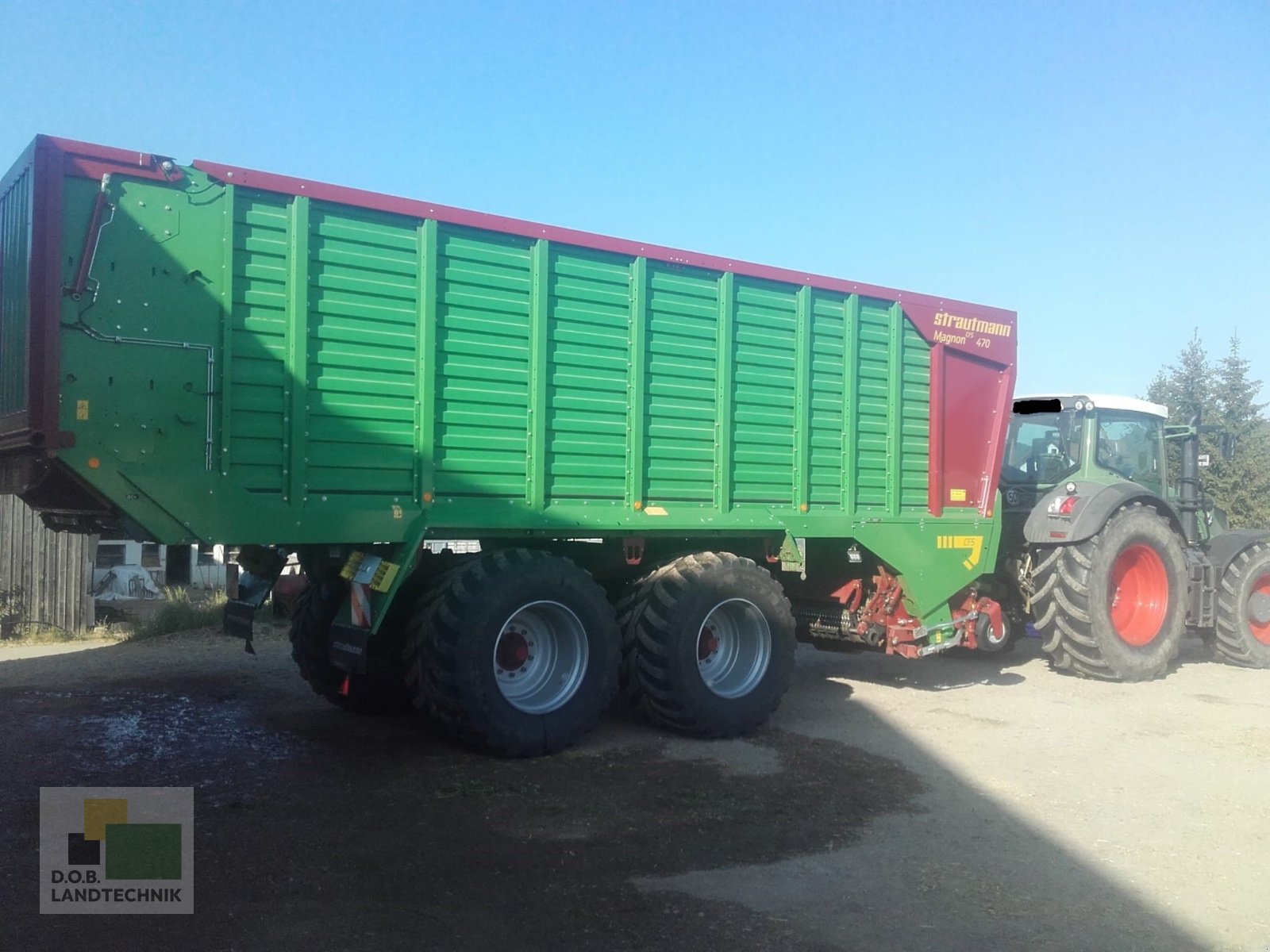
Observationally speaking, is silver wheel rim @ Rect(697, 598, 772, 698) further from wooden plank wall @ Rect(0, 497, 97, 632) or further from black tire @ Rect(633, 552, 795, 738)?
wooden plank wall @ Rect(0, 497, 97, 632)

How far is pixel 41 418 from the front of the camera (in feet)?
15.6

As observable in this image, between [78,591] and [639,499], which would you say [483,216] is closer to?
[639,499]

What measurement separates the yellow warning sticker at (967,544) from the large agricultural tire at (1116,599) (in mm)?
860

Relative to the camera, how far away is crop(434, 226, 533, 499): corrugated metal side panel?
19.5ft

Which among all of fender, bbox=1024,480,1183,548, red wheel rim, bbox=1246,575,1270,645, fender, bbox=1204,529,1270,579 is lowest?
red wheel rim, bbox=1246,575,1270,645

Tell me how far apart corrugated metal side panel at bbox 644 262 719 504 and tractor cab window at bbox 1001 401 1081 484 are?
421 centimetres

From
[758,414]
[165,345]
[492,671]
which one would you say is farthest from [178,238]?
[758,414]

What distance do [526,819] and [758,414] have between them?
3.35 m

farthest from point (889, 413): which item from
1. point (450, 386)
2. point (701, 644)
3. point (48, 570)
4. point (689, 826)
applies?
point (48, 570)

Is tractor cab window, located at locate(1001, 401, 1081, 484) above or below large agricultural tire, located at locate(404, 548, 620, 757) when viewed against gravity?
above

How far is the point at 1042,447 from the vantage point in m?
9.86

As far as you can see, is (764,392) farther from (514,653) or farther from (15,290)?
(15,290)

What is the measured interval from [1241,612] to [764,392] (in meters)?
6.15

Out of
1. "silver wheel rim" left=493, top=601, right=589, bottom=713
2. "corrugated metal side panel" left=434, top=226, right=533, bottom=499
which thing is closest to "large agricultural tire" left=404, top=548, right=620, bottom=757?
"silver wheel rim" left=493, top=601, right=589, bottom=713
